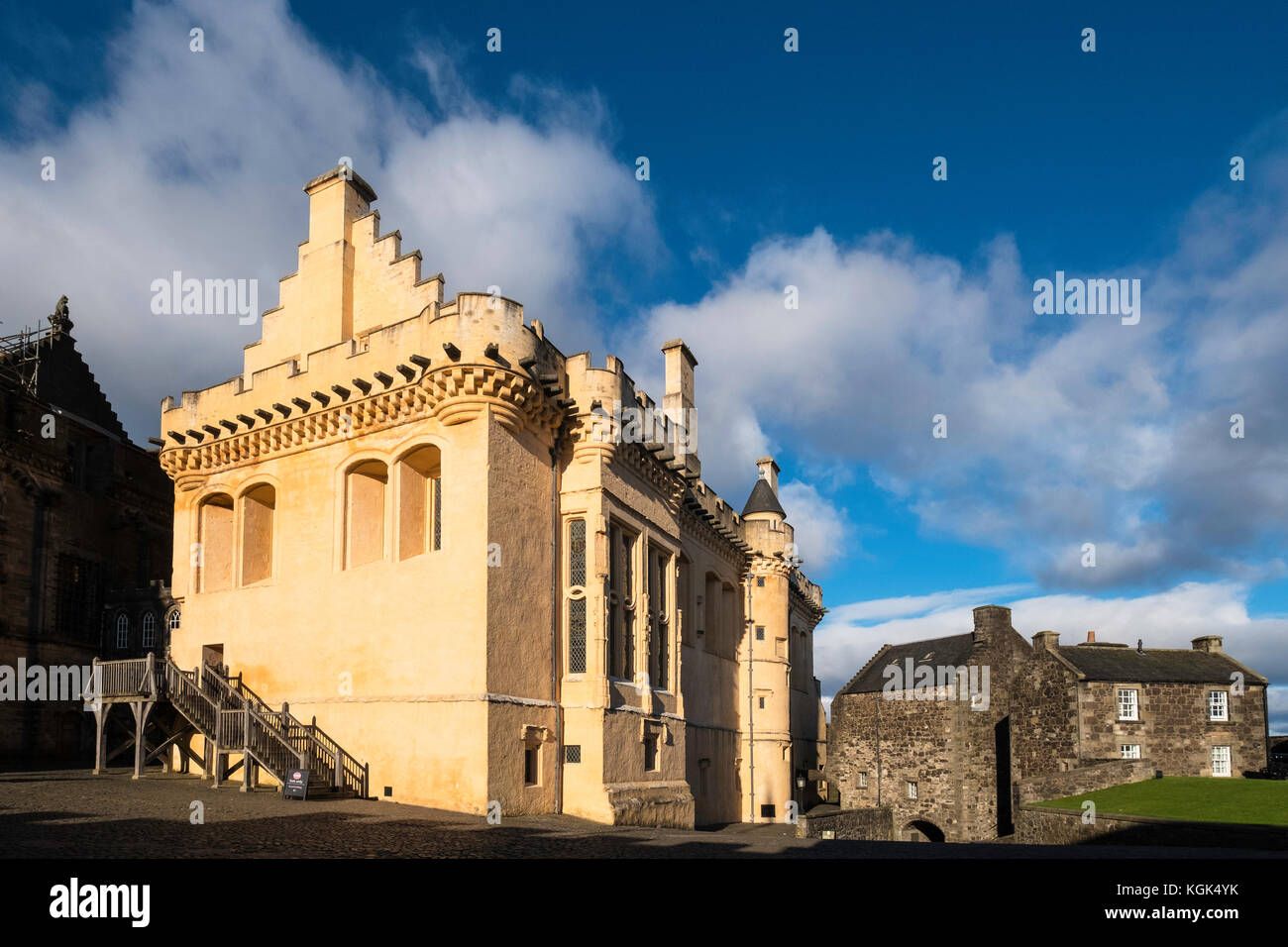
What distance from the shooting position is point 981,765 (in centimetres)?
4384

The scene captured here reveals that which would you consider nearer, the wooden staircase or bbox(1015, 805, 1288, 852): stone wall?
the wooden staircase

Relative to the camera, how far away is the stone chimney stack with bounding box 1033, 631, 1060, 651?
142 ft

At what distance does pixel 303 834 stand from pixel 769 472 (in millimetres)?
29643

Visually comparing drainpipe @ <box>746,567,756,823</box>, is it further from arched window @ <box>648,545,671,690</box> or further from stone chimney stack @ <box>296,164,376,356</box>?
stone chimney stack @ <box>296,164,376,356</box>

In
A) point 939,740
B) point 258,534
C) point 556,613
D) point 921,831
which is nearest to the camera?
point 556,613

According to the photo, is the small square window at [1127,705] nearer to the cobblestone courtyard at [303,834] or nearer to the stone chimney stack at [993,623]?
the stone chimney stack at [993,623]

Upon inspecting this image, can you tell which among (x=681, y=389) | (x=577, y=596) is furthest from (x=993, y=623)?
(x=577, y=596)

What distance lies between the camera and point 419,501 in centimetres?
2206

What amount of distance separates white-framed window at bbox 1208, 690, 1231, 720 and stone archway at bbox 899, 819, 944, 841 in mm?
12331

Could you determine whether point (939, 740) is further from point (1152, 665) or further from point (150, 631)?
point (150, 631)

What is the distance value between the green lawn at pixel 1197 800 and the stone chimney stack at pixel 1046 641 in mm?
9472

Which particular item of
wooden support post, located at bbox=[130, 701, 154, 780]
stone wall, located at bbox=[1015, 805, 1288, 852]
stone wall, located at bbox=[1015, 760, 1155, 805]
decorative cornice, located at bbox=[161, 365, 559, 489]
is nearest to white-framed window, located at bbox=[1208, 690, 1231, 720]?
stone wall, located at bbox=[1015, 760, 1155, 805]

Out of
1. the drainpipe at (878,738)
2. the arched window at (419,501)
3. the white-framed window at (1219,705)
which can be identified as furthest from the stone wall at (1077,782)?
the arched window at (419,501)
